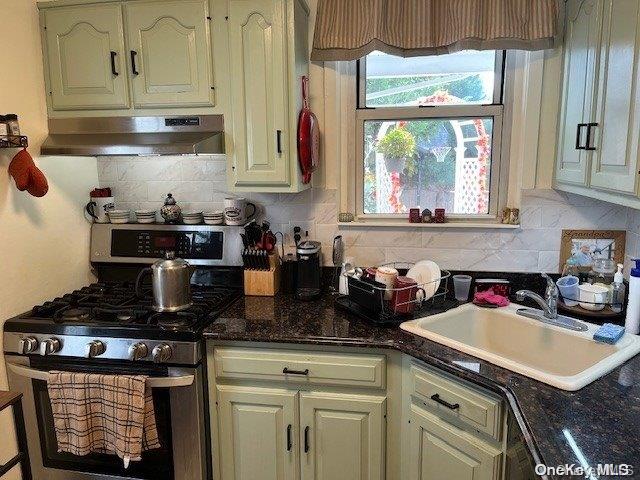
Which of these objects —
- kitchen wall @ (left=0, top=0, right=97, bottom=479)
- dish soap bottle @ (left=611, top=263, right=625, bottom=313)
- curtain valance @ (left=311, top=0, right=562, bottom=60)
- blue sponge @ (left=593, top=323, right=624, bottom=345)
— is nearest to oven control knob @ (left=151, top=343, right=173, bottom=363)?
kitchen wall @ (left=0, top=0, right=97, bottom=479)

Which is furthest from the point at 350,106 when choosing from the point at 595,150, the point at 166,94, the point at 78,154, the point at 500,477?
the point at 500,477

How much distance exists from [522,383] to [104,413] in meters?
1.49

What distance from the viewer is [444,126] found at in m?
2.25

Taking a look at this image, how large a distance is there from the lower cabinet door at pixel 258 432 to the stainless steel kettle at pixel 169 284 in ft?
1.29

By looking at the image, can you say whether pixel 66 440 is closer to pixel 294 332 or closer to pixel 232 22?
pixel 294 332

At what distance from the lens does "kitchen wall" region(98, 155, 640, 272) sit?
7.13 feet

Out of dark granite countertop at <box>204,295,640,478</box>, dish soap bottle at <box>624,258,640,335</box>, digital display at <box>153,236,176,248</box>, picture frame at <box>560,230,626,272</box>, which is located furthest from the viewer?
digital display at <box>153,236,176,248</box>

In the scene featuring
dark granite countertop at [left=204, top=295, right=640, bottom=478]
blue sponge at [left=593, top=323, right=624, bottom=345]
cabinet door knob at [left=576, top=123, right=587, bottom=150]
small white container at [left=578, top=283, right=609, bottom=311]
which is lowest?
dark granite countertop at [left=204, top=295, right=640, bottom=478]

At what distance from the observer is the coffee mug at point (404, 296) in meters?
1.89

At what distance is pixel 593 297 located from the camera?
189 centimetres

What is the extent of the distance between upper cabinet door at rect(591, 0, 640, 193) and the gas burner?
2.01 meters

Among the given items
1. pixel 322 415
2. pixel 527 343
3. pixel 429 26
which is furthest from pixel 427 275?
pixel 429 26

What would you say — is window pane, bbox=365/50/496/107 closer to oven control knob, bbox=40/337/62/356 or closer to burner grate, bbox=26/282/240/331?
burner grate, bbox=26/282/240/331

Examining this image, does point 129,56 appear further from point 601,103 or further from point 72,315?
point 601,103
